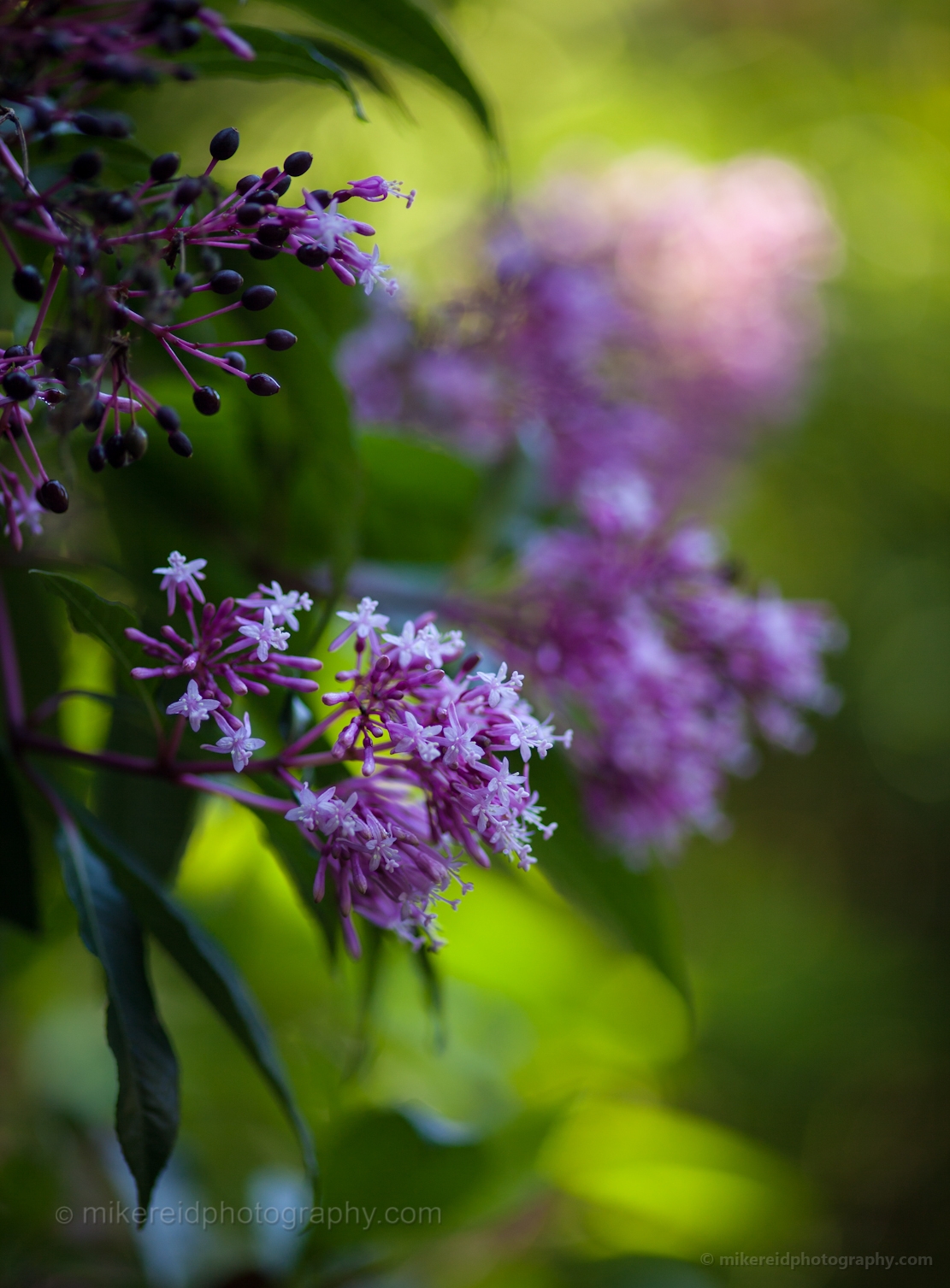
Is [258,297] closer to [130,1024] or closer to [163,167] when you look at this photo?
[163,167]

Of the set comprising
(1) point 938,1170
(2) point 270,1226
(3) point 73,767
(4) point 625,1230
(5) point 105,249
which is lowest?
(1) point 938,1170

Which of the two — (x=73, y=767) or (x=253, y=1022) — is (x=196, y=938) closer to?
(x=253, y=1022)

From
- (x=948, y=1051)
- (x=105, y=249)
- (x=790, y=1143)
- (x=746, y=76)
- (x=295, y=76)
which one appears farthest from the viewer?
(x=746, y=76)

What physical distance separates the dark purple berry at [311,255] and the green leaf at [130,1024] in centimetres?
27

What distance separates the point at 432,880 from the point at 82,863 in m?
0.18

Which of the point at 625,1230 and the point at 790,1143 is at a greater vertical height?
the point at 625,1230

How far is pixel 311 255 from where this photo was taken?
1.03 ft

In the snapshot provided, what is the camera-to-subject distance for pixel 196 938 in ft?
1.53

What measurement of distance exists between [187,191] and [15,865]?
1.17ft

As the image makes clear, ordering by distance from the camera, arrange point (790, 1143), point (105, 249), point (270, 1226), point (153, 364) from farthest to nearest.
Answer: point (790, 1143), point (270, 1226), point (153, 364), point (105, 249)

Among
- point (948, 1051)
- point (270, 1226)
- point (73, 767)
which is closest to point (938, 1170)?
point (948, 1051)

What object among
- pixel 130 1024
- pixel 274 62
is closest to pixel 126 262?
pixel 274 62

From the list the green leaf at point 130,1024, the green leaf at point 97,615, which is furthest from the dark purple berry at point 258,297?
the green leaf at point 130,1024

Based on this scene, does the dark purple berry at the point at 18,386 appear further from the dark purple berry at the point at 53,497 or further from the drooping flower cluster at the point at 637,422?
the drooping flower cluster at the point at 637,422
